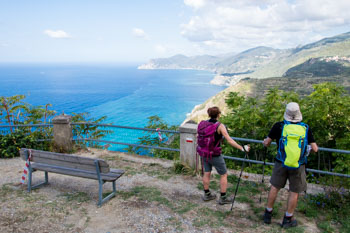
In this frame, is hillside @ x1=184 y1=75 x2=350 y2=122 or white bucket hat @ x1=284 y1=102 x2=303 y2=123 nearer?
white bucket hat @ x1=284 y1=102 x2=303 y2=123

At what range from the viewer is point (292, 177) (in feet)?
12.5

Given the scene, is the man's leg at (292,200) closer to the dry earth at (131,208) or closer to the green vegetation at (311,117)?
the dry earth at (131,208)

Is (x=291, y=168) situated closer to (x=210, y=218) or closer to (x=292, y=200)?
(x=292, y=200)

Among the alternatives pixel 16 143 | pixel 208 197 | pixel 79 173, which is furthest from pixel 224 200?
pixel 16 143

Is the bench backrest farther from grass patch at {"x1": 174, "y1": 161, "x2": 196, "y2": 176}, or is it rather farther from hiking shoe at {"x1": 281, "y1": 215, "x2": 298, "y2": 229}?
hiking shoe at {"x1": 281, "y1": 215, "x2": 298, "y2": 229}

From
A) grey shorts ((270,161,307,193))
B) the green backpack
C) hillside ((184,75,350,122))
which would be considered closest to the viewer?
the green backpack

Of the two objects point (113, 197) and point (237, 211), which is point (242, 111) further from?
point (113, 197)

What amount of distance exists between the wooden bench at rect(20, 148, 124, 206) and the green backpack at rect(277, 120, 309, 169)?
2867 mm

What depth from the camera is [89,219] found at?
430 cm

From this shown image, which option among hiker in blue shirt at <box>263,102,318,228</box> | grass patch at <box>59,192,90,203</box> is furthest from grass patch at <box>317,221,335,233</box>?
grass patch at <box>59,192,90,203</box>

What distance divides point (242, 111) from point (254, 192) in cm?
370

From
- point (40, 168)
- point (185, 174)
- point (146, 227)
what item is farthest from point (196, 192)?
point (40, 168)

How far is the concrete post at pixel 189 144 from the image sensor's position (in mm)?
6217

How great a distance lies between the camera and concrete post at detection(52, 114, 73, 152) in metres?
7.86
